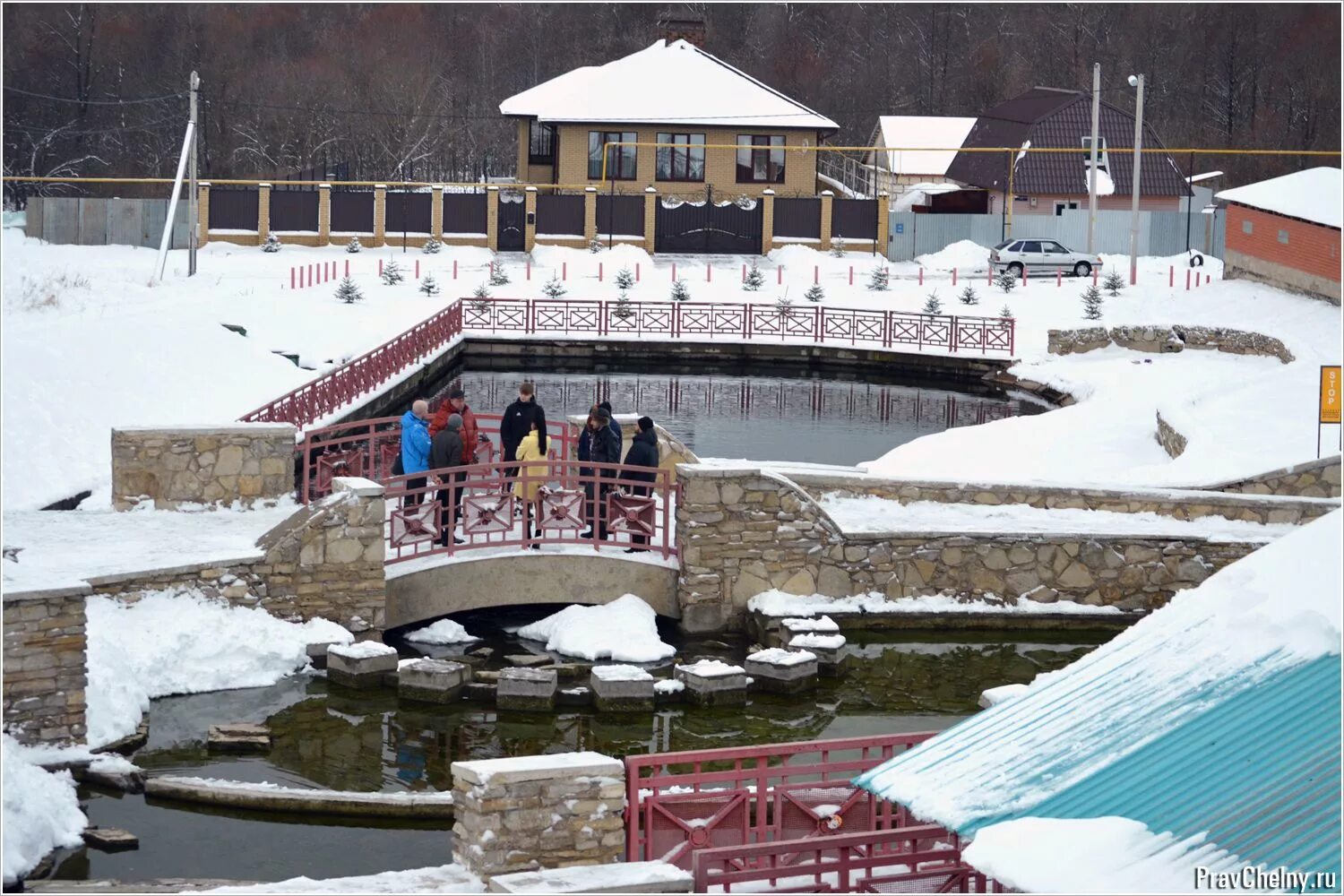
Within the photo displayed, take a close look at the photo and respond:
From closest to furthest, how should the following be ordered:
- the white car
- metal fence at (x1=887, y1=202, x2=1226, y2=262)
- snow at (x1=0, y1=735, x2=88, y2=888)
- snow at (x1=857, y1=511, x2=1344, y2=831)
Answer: snow at (x1=857, y1=511, x2=1344, y2=831)
snow at (x1=0, y1=735, x2=88, y2=888)
the white car
metal fence at (x1=887, y1=202, x2=1226, y2=262)

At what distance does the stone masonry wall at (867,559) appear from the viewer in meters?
18.8

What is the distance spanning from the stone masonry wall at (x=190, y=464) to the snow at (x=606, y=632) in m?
3.25

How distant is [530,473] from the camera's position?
20.2m

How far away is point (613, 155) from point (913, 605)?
39805mm

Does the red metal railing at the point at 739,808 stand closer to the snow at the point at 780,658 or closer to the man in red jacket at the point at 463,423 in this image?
the snow at the point at 780,658

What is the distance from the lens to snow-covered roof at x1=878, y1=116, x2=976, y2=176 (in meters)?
65.4

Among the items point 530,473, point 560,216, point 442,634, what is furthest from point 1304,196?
point 442,634

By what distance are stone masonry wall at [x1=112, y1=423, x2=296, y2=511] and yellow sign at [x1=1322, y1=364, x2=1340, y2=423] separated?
12.6m

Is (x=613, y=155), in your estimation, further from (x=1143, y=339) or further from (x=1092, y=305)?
(x=1143, y=339)

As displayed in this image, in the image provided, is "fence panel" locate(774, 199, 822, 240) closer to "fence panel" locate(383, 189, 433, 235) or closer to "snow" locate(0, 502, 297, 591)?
"fence panel" locate(383, 189, 433, 235)

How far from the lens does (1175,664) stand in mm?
10148

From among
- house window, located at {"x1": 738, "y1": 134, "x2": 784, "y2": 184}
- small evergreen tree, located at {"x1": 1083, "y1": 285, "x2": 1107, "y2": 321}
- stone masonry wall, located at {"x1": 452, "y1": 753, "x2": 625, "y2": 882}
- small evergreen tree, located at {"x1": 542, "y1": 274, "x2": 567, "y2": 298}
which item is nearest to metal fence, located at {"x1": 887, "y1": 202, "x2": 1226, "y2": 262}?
house window, located at {"x1": 738, "y1": 134, "x2": 784, "y2": 184}

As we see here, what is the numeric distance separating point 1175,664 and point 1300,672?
94 centimetres

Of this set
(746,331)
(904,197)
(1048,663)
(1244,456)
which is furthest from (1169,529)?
(904,197)
